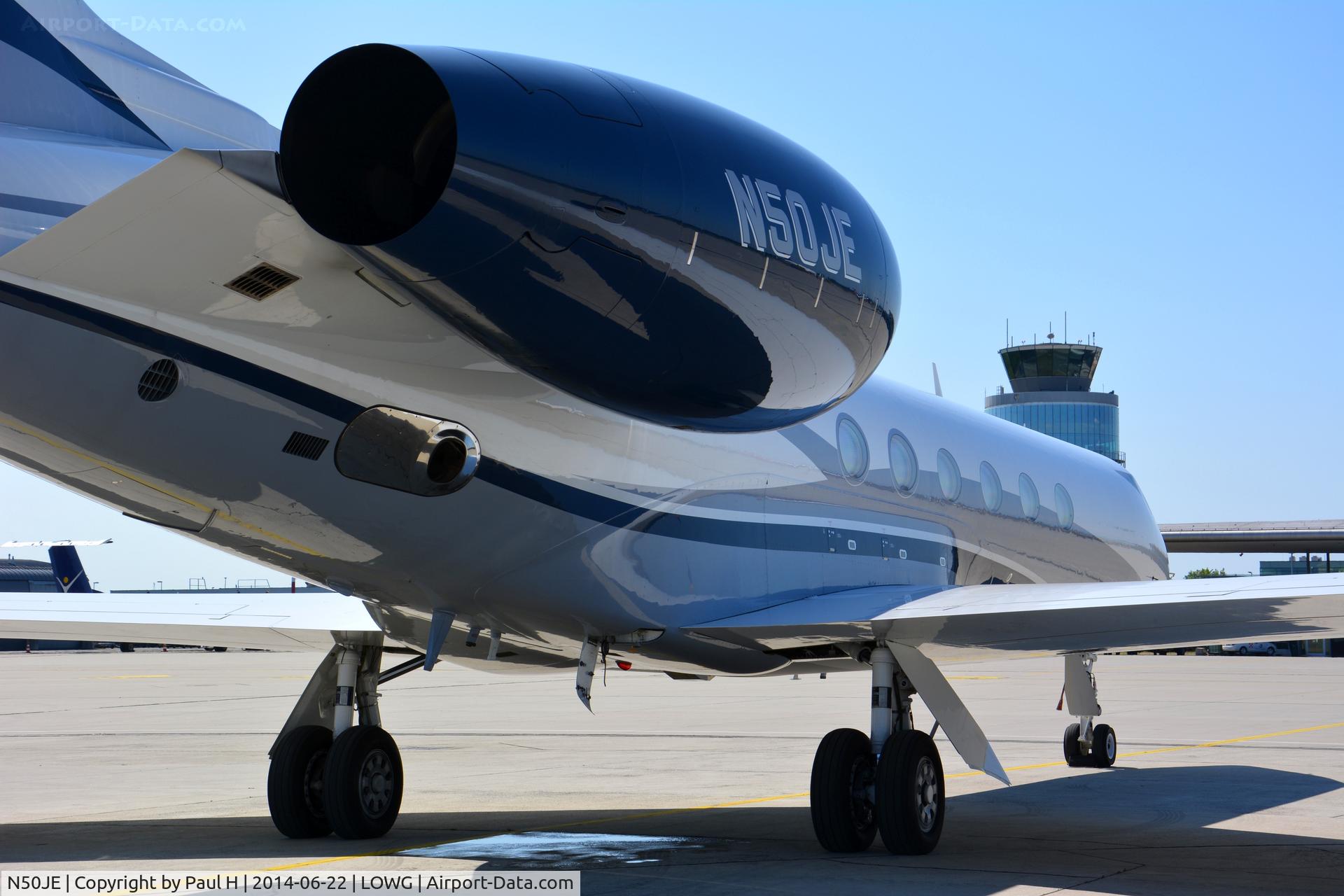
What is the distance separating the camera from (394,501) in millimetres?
7004

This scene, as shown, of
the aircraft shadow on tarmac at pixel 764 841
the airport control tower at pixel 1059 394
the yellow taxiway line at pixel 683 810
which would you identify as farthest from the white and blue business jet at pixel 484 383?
the airport control tower at pixel 1059 394

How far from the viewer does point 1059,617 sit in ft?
26.6

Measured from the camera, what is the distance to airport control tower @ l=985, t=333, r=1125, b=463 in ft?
413

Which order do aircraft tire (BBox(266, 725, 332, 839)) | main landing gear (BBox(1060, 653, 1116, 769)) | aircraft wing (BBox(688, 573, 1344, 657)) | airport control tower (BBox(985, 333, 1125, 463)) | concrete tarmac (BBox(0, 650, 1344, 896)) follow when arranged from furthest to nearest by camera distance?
airport control tower (BBox(985, 333, 1125, 463))
main landing gear (BBox(1060, 653, 1116, 769))
aircraft tire (BBox(266, 725, 332, 839))
concrete tarmac (BBox(0, 650, 1344, 896))
aircraft wing (BBox(688, 573, 1344, 657))

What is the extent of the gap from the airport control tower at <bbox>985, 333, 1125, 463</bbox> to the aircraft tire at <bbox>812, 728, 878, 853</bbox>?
12045 cm

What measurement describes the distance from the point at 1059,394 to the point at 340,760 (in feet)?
405

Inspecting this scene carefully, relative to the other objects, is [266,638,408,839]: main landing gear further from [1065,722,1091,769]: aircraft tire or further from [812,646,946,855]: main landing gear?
[1065,722,1091,769]: aircraft tire

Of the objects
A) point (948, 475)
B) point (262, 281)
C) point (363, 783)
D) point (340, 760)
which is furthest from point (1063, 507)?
point (262, 281)

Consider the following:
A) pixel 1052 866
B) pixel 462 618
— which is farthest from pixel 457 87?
pixel 1052 866

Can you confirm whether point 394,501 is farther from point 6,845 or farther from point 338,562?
point 6,845

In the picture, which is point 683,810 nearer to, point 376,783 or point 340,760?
point 376,783

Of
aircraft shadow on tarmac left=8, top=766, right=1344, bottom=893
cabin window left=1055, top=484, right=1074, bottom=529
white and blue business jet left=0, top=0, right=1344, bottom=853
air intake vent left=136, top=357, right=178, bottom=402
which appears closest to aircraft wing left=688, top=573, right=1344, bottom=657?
white and blue business jet left=0, top=0, right=1344, bottom=853

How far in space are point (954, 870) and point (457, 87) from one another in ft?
18.1

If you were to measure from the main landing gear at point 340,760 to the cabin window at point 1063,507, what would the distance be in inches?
260
